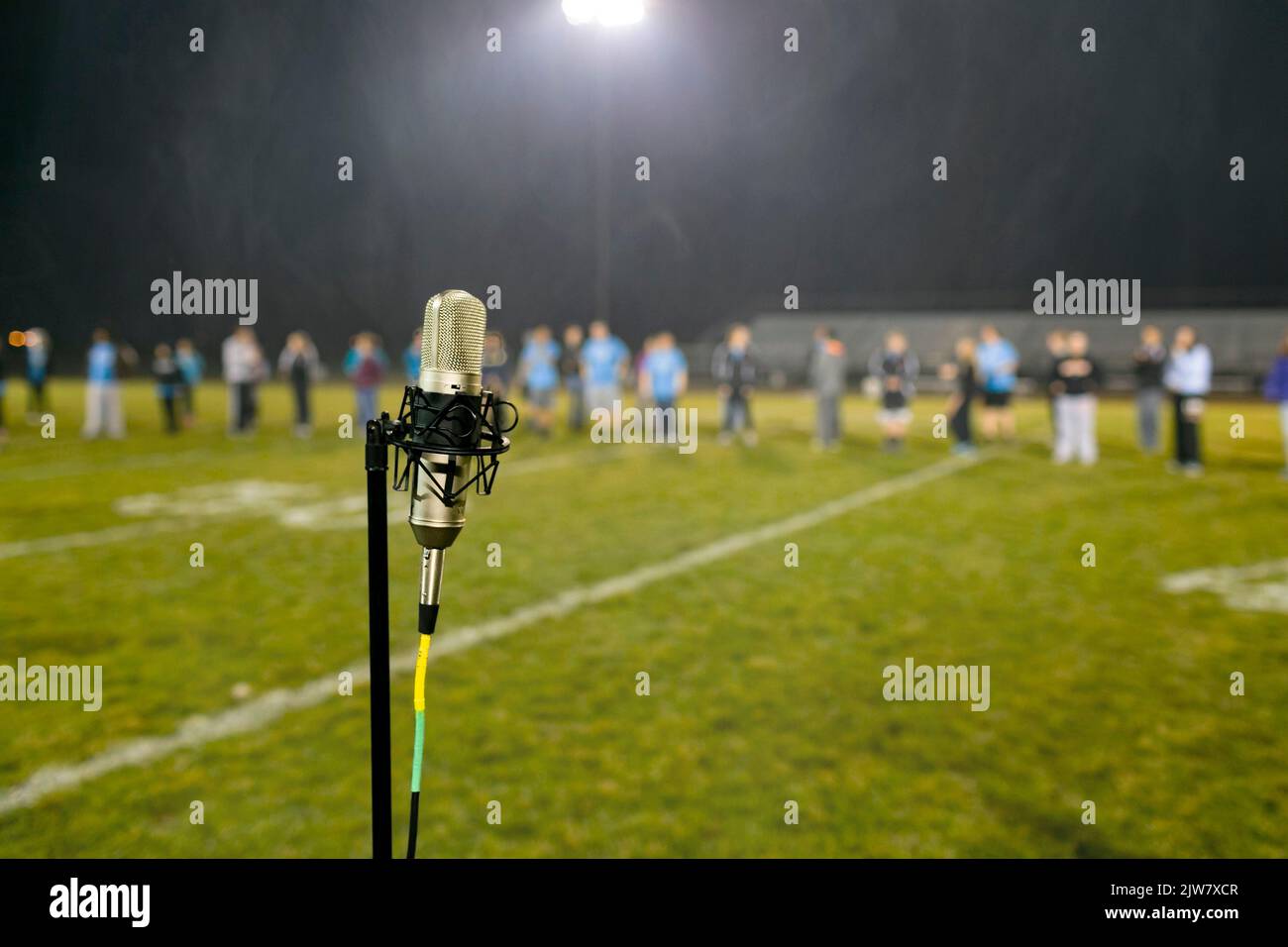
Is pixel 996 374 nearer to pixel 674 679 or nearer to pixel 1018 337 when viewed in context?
pixel 674 679

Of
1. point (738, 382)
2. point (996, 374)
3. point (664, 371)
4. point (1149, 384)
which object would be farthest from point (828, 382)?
point (1149, 384)

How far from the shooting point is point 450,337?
144cm

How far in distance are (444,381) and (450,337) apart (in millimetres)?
79

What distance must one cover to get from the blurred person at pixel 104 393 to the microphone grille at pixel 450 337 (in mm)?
15642

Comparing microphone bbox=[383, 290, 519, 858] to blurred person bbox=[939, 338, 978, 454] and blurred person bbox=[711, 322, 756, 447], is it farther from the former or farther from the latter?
blurred person bbox=[711, 322, 756, 447]

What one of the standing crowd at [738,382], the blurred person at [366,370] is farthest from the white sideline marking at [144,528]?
the blurred person at [366,370]

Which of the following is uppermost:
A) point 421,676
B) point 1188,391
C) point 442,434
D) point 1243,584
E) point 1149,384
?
point 1149,384

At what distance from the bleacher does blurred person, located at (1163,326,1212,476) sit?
55.2 feet

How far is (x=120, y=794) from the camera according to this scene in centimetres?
359

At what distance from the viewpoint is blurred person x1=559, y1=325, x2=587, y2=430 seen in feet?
53.3

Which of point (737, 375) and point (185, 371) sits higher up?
point (185, 371)

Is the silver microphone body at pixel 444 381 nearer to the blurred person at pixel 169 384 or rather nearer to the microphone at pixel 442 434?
the microphone at pixel 442 434
